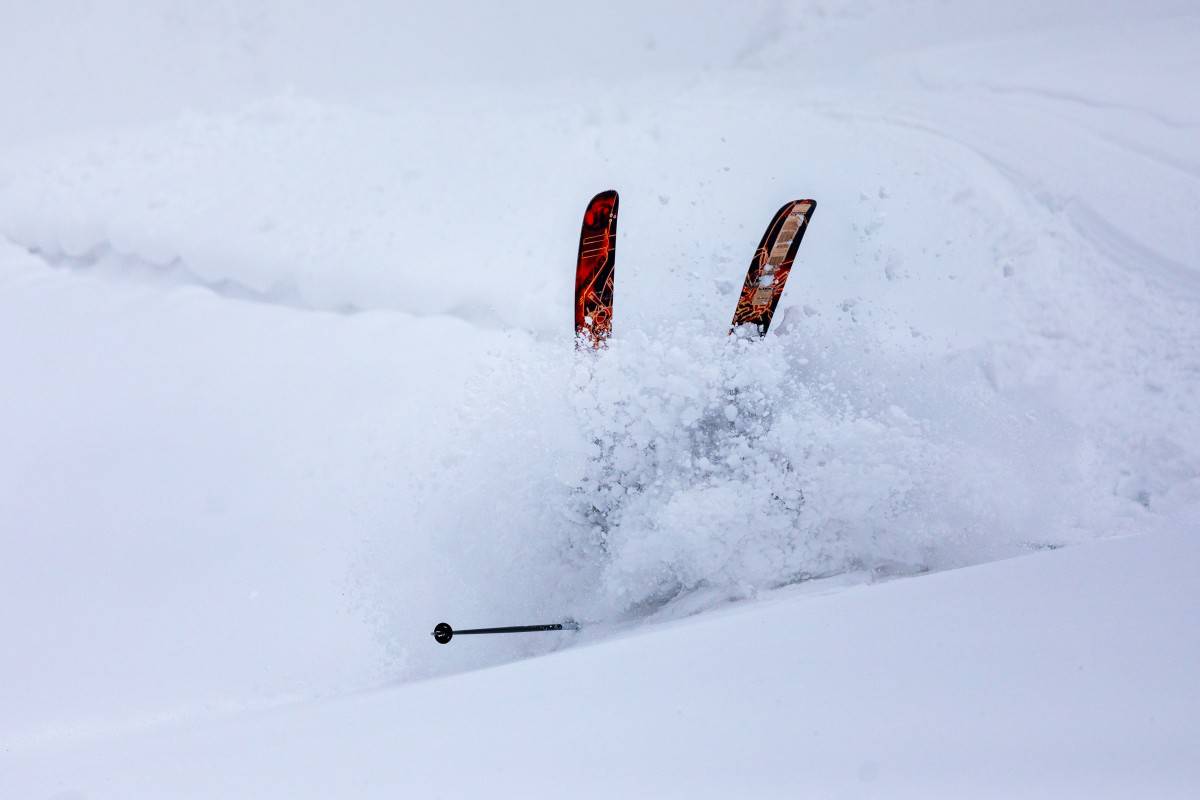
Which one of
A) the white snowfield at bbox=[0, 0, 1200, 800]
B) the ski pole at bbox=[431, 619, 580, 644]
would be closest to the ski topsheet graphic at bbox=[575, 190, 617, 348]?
the white snowfield at bbox=[0, 0, 1200, 800]

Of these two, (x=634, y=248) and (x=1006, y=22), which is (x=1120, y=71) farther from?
(x=634, y=248)

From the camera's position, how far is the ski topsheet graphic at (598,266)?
332 cm

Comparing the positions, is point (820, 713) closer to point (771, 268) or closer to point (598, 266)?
point (771, 268)

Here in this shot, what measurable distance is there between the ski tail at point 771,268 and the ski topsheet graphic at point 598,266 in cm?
50

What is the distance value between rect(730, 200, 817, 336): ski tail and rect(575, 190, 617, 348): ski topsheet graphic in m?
0.50

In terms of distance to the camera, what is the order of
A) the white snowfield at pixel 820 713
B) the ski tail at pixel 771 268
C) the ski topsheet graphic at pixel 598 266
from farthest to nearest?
the ski topsheet graphic at pixel 598 266
the ski tail at pixel 771 268
the white snowfield at pixel 820 713

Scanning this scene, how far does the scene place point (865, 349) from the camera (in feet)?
10.8

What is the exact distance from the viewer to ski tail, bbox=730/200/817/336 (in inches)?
126

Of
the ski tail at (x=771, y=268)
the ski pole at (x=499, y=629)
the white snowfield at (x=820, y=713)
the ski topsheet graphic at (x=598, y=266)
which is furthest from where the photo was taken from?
the ski topsheet graphic at (x=598, y=266)

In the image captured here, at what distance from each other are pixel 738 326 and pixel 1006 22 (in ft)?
11.9

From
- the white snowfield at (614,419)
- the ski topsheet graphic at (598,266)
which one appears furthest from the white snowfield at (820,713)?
the ski topsheet graphic at (598,266)

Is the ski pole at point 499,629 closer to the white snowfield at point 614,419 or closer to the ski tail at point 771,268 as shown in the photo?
the white snowfield at point 614,419

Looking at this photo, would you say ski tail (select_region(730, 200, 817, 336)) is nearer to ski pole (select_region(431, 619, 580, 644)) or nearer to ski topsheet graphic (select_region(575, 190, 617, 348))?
ski topsheet graphic (select_region(575, 190, 617, 348))

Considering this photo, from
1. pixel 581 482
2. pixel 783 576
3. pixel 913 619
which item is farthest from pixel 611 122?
pixel 913 619
